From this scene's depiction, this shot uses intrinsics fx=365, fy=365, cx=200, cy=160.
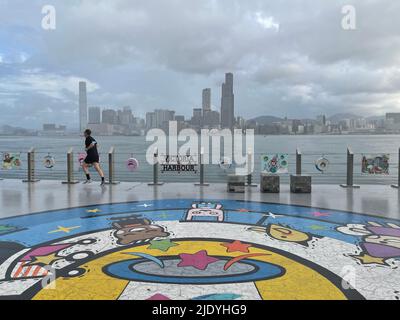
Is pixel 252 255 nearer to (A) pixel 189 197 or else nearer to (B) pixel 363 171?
(A) pixel 189 197

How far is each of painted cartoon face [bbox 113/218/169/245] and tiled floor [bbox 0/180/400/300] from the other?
16mm

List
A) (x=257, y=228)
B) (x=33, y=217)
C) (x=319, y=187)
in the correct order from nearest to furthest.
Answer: (x=257, y=228) < (x=33, y=217) < (x=319, y=187)

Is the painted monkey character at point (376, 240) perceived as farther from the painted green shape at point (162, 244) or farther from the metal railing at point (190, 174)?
the metal railing at point (190, 174)

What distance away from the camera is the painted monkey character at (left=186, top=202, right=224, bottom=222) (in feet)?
22.6

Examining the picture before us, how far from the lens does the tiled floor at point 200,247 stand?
3555mm

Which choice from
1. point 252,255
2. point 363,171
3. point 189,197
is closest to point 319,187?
point 363,171

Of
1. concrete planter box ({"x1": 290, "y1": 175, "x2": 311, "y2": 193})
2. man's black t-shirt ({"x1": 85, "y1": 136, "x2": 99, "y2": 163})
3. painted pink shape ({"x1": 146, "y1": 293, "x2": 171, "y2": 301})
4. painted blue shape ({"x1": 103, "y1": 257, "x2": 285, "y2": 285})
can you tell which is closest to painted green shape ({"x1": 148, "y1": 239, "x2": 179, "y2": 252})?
painted blue shape ({"x1": 103, "y1": 257, "x2": 285, "y2": 285})

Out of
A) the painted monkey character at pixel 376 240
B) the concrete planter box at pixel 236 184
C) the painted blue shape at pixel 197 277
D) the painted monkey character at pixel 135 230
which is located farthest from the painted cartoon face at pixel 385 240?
the concrete planter box at pixel 236 184

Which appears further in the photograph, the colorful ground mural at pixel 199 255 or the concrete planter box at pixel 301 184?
the concrete planter box at pixel 301 184

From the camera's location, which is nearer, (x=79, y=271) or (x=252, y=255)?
(x=79, y=271)

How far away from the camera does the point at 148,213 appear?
7.11 metres

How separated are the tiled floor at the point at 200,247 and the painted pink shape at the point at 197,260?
0.5 inches

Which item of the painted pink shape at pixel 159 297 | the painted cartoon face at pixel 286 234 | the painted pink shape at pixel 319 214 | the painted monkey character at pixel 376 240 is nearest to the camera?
the painted pink shape at pixel 159 297
